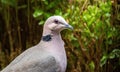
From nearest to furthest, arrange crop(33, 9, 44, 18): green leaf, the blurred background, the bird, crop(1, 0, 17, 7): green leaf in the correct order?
the bird, the blurred background, crop(33, 9, 44, 18): green leaf, crop(1, 0, 17, 7): green leaf

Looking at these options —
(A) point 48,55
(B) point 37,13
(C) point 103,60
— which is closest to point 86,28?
(C) point 103,60

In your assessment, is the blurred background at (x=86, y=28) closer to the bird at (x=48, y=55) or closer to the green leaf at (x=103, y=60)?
the green leaf at (x=103, y=60)

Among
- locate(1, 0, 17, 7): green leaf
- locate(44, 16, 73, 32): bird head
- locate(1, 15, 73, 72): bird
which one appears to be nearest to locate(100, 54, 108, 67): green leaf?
locate(1, 15, 73, 72): bird

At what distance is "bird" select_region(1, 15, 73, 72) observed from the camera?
470 centimetres

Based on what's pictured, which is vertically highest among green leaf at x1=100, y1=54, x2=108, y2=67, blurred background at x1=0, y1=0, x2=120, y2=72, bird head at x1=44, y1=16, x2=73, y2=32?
bird head at x1=44, y1=16, x2=73, y2=32

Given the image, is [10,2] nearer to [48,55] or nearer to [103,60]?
[103,60]

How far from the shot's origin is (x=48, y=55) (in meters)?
4.74

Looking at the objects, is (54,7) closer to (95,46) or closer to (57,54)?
(95,46)

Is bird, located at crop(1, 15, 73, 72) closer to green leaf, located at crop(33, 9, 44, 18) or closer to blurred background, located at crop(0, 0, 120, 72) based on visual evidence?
blurred background, located at crop(0, 0, 120, 72)

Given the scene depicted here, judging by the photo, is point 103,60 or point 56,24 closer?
point 56,24

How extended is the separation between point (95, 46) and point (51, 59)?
979 mm

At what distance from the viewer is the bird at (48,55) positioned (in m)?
4.70

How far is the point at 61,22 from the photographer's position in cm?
473

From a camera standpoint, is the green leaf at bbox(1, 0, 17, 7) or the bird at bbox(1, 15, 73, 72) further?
the green leaf at bbox(1, 0, 17, 7)
